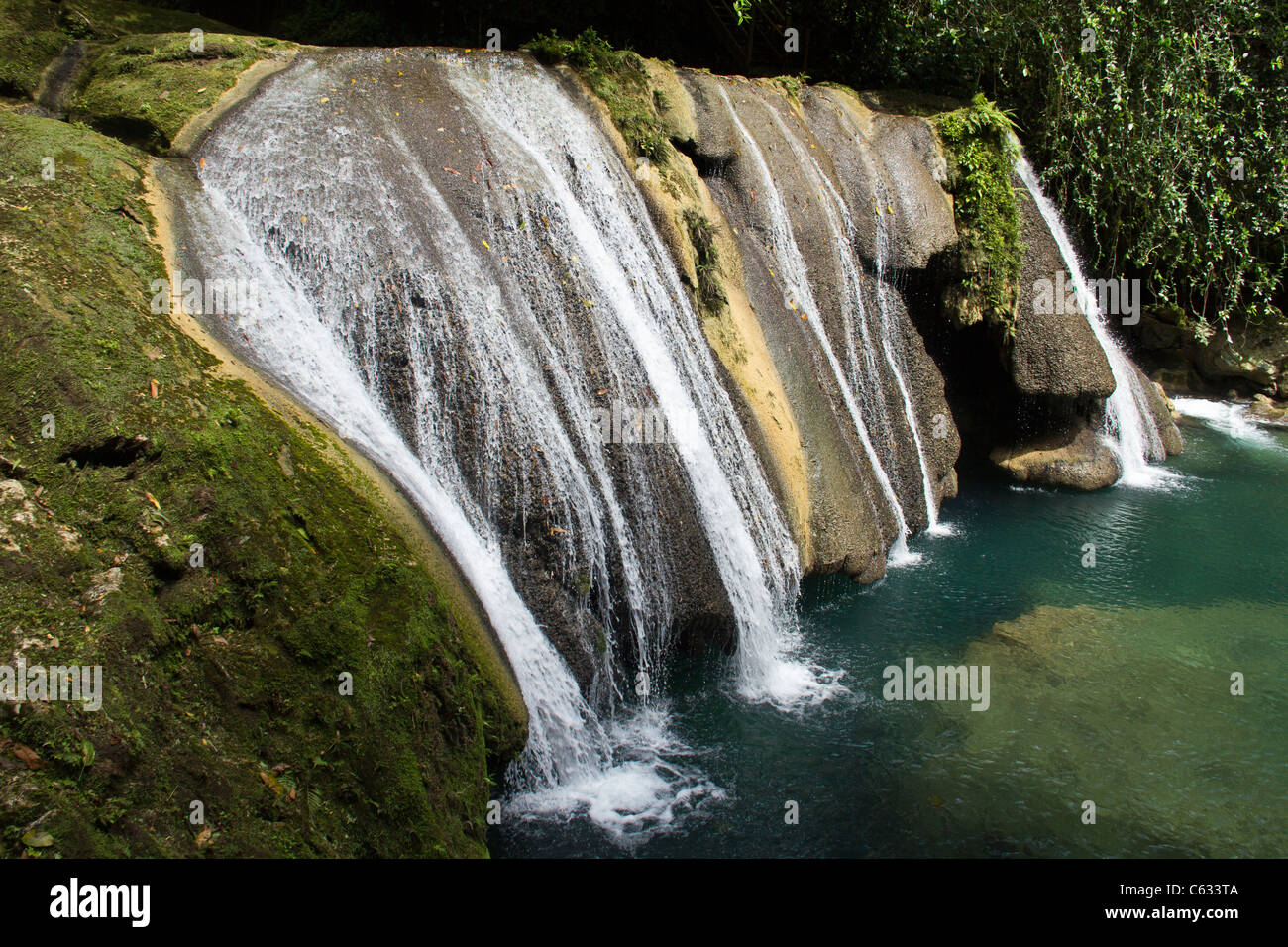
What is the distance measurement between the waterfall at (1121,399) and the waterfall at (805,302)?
162 inches

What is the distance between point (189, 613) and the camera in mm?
3930

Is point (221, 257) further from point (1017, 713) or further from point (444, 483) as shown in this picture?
point (1017, 713)

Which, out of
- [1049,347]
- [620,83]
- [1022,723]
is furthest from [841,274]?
[1022,723]

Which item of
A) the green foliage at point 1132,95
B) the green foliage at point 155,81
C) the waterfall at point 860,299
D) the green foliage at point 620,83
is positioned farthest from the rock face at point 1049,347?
the green foliage at point 155,81

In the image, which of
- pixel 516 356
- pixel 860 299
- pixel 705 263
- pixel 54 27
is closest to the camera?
pixel 516 356

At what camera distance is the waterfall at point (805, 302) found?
9.29 meters

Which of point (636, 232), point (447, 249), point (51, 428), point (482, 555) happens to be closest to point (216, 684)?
point (51, 428)

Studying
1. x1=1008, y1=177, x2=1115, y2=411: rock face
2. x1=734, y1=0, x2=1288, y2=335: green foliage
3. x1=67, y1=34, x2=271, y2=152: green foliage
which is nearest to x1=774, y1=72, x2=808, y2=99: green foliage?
x1=734, y1=0, x2=1288, y2=335: green foliage

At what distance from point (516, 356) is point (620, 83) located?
384 centimetres

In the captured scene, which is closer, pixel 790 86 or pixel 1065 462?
pixel 790 86

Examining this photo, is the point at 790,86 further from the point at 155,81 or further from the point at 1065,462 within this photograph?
the point at 155,81

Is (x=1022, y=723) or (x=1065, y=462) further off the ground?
(x=1065, y=462)

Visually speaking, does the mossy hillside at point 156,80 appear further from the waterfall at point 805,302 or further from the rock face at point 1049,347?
the rock face at point 1049,347
